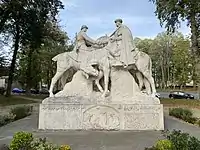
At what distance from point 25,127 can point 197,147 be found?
24.3 ft

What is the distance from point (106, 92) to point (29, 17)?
1866 centimetres

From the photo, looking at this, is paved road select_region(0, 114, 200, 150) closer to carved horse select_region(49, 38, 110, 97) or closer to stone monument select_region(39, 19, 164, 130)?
stone monument select_region(39, 19, 164, 130)

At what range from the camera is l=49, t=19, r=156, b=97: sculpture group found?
11.4m

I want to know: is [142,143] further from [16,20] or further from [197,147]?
[16,20]

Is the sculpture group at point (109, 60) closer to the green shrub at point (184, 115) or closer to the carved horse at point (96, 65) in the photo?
the carved horse at point (96, 65)

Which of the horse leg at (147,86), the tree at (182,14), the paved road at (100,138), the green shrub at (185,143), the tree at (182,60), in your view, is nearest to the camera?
the green shrub at (185,143)

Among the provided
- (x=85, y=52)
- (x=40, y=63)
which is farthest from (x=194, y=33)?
(x=40, y=63)

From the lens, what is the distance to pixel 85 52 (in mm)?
11734

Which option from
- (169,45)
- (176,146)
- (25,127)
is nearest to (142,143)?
(176,146)

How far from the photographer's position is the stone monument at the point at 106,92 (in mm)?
10961

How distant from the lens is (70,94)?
37.3ft

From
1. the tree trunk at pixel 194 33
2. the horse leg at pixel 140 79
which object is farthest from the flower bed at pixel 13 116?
the tree trunk at pixel 194 33

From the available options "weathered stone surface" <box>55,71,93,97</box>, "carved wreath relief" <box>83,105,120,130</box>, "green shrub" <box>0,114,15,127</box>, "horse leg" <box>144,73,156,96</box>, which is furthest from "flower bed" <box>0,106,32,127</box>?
"horse leg" <box>144,73,156,96</box>

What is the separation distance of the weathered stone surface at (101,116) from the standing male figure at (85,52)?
1292mm
